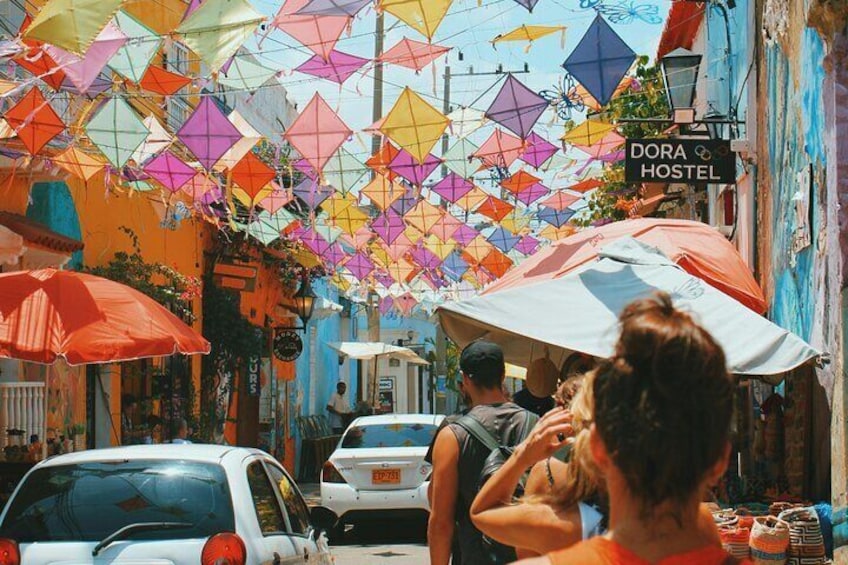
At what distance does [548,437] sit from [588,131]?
1363 cm

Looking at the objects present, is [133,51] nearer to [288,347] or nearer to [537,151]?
[537,151]

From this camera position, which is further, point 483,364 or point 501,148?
point 501,148

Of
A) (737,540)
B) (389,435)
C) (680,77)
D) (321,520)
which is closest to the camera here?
(737,540)

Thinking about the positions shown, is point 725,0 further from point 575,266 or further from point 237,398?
point 237,398

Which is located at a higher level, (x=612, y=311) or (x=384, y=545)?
(x=612, y=311)

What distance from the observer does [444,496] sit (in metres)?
5.86

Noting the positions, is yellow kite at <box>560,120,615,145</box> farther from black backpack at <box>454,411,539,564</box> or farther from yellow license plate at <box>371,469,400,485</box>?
black backpack at <box>454,411,539,564</box>

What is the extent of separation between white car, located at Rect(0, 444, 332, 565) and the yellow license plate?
762 centimetres

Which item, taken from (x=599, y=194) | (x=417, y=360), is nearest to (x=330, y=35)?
(x=599, y=194)

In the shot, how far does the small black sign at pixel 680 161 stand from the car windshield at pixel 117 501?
268 inches

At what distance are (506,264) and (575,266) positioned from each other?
780 inches

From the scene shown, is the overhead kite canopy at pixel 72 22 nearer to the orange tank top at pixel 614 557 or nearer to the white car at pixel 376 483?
the white car at pixel 376 483

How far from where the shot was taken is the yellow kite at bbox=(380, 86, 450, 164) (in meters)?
14.5

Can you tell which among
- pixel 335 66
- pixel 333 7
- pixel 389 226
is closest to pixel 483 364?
pixel 333 7
